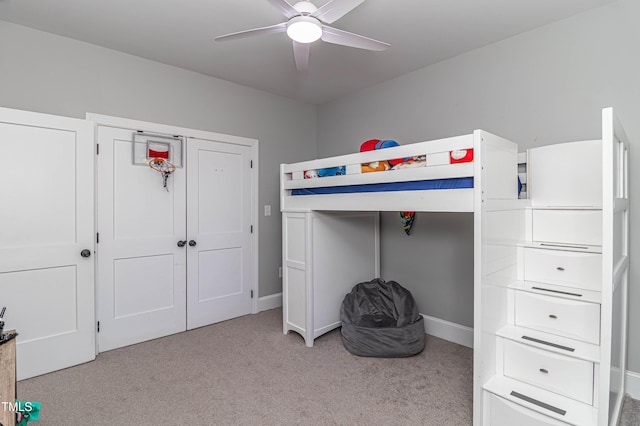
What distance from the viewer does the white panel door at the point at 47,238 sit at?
91.4 inches

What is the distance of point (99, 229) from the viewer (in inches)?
109

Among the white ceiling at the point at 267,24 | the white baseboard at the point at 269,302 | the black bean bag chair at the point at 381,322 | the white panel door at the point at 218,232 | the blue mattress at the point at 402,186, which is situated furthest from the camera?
the white baseboard at the point at 269,302

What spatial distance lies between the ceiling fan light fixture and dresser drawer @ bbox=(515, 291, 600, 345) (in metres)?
1.92

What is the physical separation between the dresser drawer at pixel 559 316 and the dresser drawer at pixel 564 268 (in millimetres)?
194

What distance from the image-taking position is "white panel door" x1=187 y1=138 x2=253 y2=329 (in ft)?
10.9

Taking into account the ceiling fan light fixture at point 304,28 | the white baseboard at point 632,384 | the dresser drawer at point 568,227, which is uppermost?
the ceiling fan light fixture at point 304,28

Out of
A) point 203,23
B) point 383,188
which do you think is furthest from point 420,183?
point 203,23

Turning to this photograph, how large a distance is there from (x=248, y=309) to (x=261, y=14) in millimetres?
2903

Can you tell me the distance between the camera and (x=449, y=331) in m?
3.01

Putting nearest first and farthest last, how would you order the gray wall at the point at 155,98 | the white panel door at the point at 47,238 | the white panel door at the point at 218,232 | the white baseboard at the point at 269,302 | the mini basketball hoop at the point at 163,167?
the white panel door at the point at 47,238 < the gray wall at the point at 155,98 < the mini basketball hoop at the point at 163,167 < the white panel door at the point at 218,232 < the white baseboard at the point at 269,302

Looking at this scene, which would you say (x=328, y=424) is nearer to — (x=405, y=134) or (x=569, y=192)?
(x=569, y=192)

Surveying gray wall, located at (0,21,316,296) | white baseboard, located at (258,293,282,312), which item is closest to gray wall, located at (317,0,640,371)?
gray wall, located at (0,21,316,296)

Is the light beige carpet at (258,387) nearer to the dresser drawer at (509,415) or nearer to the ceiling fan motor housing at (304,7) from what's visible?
the dresser drawer at (509,415)

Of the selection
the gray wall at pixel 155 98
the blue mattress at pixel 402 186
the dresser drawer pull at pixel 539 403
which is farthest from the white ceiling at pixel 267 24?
the dresser drawer pull at pixel 539 403
